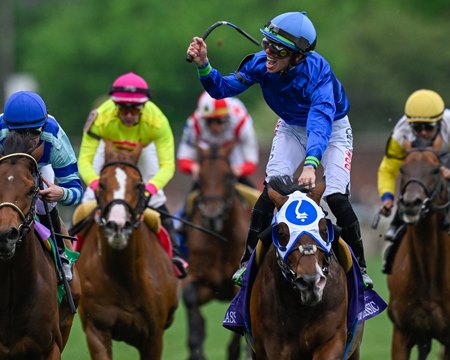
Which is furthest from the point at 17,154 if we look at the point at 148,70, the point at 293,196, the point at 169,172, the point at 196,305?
the point at 148,70

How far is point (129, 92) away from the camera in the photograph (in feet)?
37.8

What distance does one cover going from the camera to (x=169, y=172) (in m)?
11.6

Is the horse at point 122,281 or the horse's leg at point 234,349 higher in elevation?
the horse at point 122,281

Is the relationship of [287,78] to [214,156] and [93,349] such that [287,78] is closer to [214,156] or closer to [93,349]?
[93,349]

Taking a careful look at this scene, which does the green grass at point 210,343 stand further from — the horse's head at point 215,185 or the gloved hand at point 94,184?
the gloved hand at point 94,184

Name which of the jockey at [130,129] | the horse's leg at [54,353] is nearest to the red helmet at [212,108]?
the jockey at [130,129]

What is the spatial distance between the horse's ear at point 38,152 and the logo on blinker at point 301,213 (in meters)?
1.70

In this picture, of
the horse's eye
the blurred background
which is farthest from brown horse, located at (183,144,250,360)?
the blurred background

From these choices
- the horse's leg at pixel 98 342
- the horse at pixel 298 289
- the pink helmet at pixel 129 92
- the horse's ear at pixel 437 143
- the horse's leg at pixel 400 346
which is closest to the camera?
the horse at pixel 298 289

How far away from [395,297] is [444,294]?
1.40 ft

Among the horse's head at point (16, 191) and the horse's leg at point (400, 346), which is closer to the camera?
the horse's head at point (16, 191)

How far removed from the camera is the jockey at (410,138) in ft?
36.2

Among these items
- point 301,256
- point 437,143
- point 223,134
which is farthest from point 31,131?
point 223,134

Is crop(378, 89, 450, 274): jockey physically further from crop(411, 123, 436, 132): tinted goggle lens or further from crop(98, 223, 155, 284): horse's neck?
crop(98, 223, 155, 284): horse's neck
